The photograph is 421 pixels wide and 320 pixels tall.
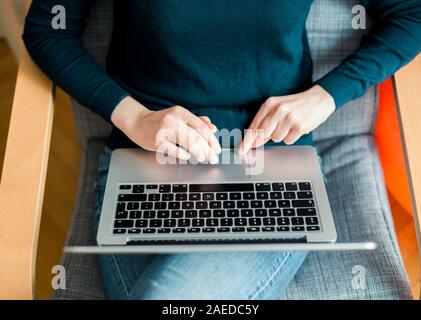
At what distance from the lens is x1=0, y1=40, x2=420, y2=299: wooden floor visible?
4.15ft

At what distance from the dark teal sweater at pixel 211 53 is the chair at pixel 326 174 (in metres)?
0.06

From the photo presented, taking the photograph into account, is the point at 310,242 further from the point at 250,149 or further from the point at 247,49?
the point at 247,49


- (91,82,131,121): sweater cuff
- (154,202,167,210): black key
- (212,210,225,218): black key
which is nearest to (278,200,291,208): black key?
(212,210,225,218): black key

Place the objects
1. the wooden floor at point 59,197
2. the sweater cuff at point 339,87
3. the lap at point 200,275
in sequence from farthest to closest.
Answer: the wooden floor at point 59,197
the sweater cuff at point 339,87
the lap at point 200,275

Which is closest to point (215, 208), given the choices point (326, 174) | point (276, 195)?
point (276, 195)

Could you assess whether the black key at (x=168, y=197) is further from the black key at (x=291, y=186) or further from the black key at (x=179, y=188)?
the black key at (x=291, y=186)

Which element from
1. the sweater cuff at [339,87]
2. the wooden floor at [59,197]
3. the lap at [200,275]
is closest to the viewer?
the lap at [200,275]

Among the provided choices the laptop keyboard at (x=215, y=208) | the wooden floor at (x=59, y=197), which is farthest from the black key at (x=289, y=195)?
the wooden floor at (x=59, y=197)

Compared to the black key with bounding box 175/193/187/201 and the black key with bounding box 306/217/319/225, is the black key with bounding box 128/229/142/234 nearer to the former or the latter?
the black key with bounding box 175/193/187/201

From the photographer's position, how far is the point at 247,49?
914mm

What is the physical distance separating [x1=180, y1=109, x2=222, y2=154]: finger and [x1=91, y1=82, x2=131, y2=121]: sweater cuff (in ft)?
0.44

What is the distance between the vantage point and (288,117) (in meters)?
0.92

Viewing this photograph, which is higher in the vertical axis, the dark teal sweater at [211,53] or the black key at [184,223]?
the dark teal sweater at [211,53]

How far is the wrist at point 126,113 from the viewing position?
0.93 meters
